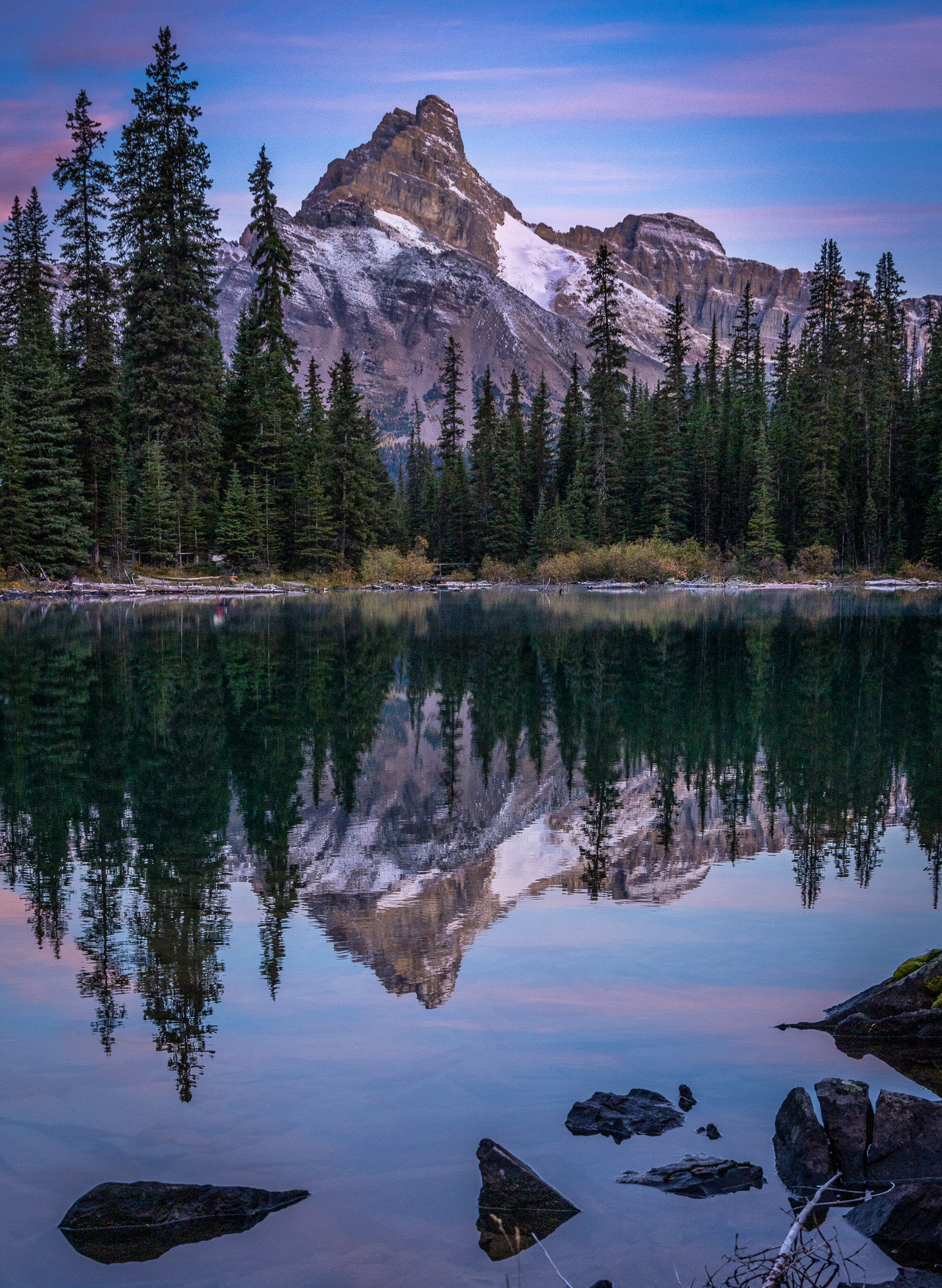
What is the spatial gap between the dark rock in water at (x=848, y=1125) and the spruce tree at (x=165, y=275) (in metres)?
57.8

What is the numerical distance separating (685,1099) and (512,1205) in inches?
48.8

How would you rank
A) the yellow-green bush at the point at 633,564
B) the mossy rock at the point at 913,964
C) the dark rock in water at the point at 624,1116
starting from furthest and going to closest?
the yellow-green bush at the point at 633,564 → the mossy rock at the point at 913,964 → the dark rock in water at the point at 624,1116

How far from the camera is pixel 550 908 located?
27.2 ft

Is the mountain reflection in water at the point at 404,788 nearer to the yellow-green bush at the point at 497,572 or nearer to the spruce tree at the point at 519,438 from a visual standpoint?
the yellow-green bush at the point at 497,572

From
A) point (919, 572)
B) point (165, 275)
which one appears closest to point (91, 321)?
point (165, 275)

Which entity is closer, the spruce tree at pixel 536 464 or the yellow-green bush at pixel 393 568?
the yellow-green bush at pixel 393 568

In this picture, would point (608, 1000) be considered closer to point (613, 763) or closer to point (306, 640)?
point (613, 763)

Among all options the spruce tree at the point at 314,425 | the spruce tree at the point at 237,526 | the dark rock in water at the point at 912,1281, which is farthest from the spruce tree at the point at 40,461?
the dark rock in water at the point at 912,1281

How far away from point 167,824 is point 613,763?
613cm

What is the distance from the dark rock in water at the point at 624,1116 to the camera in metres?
4.78

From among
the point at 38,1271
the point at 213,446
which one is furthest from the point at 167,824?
the point at 213,446

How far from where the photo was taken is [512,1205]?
421cm

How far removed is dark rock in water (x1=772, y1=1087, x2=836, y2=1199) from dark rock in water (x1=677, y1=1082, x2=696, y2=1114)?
432 millimetres

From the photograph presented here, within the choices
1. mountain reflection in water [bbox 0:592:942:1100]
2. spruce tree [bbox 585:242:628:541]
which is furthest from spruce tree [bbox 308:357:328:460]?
mountain reflection in water [bbox 0:592:942:1100]
